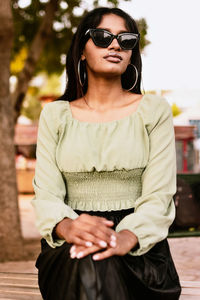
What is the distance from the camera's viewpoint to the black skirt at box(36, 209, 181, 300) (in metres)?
2.05

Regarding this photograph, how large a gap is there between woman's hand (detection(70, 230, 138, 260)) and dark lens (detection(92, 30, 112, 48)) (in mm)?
996

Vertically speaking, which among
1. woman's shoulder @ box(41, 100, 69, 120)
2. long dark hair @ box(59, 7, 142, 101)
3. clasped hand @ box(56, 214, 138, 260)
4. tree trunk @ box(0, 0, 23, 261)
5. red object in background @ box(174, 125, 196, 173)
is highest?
long dark hair @ box(59, 7, 142, 101)

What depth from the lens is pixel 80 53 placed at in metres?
2.79

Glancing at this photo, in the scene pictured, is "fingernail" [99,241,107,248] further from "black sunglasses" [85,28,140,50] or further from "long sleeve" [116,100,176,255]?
"black sunglasses" [85,28,140,50]

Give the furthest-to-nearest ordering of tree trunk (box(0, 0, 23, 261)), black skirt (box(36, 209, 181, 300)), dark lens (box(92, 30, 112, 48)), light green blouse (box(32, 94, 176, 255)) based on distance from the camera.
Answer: tree trunk (box(0, 0, 23, 261)) < dark lens (box(92, 30, 112, 48)) < light green blouse (box(32, 94, 176, 255)) < black skirt (box(36, 209, 181, 300))

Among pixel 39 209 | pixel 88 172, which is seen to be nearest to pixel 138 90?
pixel 88 172

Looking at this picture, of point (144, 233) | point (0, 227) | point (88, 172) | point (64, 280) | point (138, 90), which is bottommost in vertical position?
point (0, 227)

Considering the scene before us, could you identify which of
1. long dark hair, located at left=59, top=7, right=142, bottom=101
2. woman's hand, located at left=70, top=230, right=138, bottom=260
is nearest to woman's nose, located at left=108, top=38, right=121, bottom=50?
long dark hair, located at left=59, top=7, right=142, bottom=101

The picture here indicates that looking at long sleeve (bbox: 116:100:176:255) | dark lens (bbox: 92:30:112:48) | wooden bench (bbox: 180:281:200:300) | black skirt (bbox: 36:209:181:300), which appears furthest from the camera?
wooden bench (bbox: 180:281:200:300)

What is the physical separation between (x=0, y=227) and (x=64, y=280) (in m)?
4.60

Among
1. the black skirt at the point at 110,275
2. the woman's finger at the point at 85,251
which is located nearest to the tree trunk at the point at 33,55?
the black skirt at the point at 110,275

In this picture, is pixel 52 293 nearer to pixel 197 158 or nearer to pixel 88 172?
pixel 88 172

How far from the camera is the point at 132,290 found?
221 cm

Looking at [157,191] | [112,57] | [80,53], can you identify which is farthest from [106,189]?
[80,53]
